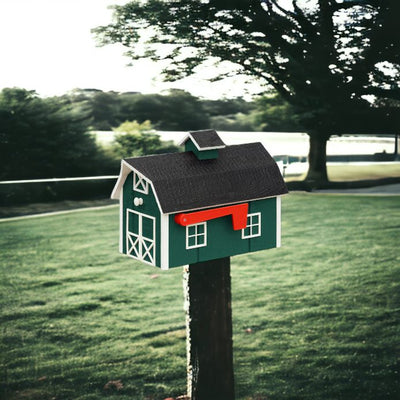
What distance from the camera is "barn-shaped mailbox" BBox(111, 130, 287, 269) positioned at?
2625mm

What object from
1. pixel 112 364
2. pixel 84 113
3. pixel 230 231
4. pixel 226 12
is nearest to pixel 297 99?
pixel 226 12

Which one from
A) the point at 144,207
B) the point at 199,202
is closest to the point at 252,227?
the point at 199,202

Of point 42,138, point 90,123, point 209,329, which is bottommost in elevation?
point 209,329

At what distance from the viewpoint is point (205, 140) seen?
267cm

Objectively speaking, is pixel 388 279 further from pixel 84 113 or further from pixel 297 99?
pixel 84 113

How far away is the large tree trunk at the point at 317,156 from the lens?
5.71 metres

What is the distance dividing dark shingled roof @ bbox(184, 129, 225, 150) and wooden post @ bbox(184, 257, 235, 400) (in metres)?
1.08

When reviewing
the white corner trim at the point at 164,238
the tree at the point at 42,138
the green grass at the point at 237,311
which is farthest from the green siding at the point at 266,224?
the tree at the point at 42,138

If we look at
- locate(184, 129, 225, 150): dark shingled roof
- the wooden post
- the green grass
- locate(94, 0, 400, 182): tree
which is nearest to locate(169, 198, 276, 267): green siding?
locate(184, 129, 225, 150): dark shingled roof

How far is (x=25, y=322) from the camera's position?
261 inches

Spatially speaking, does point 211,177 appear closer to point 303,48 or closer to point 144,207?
point 144,207

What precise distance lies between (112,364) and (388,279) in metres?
2.67

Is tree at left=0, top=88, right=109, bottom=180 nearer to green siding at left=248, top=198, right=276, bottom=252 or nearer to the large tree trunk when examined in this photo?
the large tree trunk

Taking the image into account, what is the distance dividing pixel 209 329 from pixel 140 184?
1.52 meters
